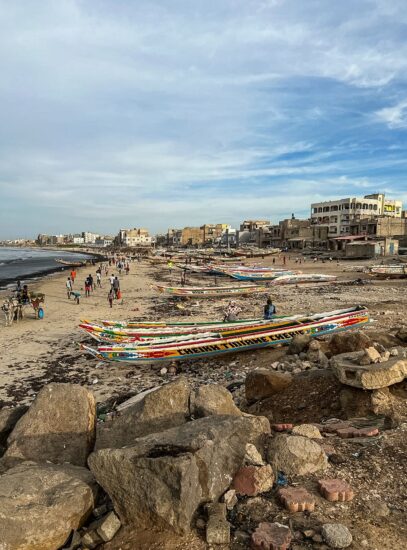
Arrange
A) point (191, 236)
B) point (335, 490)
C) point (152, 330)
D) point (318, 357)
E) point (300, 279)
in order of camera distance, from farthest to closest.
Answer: point (191, 236) → point (300, 279) → point (152, 330) → point (318, 357) → point (335, 490)

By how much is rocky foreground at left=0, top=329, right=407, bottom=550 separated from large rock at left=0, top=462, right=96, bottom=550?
0.01 meters

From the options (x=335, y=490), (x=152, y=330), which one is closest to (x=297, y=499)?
(x=335, y=490)

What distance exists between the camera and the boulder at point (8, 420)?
585 cm

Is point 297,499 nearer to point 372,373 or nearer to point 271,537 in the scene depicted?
point 271,537

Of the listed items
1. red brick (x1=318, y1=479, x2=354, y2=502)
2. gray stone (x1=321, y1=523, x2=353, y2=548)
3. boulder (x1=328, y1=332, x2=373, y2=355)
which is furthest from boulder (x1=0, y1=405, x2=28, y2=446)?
boulder (x1=328, y1=332, x2=373, y2=355)

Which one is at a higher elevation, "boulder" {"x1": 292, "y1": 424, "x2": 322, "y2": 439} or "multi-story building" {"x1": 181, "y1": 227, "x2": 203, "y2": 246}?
"multi-story building" {"x1": 181, "y1": 227, "x2": 203, "y2": 246}

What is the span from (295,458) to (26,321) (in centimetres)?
1993

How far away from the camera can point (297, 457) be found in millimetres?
4691

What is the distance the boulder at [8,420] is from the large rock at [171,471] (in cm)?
236

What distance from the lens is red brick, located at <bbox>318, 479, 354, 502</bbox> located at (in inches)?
167

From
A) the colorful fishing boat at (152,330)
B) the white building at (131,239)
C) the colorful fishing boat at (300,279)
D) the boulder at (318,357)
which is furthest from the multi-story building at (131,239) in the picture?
the boulder at (318,357)

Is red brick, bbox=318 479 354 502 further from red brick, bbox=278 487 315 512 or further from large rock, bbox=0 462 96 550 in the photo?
large rock, bbox=0 462 96 550

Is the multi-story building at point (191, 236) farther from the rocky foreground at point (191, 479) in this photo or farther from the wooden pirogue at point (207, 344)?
the rocky foreground at point (191, 479)

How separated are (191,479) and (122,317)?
19.1m
